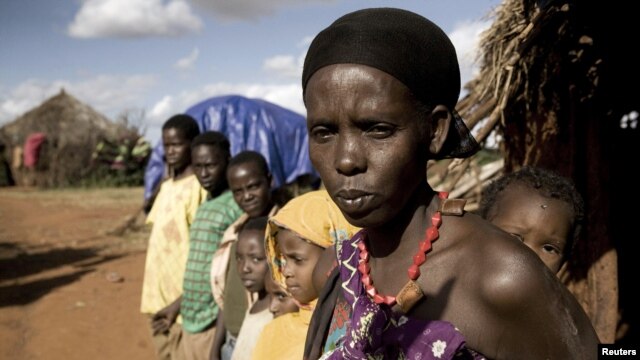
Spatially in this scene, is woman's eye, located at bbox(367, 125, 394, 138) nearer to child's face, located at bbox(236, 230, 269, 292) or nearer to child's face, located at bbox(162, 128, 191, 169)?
child's face, located at bbox(236, 230, 269, 292)

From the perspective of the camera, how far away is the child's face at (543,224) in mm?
1892

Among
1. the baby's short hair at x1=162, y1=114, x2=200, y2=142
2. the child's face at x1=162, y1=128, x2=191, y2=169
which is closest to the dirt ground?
the child's face at x1=162, y1=128, x2=191, y2=169

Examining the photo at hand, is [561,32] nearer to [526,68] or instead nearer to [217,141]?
[526,68]

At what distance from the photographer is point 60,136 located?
25422mm

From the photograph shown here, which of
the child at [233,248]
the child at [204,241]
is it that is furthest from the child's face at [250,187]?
the child at [204,241]

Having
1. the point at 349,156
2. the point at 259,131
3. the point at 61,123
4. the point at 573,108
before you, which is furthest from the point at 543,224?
the point at 61,123

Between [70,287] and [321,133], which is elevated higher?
[321,133]

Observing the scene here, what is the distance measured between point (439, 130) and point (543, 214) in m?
0.89

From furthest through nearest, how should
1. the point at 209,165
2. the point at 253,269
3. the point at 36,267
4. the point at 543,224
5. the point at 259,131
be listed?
the point at 36,267 < the point at 259,131 < the point at 209,165 < the point at 253,269 < the point at 543,224

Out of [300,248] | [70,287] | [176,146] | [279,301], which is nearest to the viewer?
[300,248]

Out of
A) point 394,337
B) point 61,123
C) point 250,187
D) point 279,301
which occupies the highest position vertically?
point 61,123

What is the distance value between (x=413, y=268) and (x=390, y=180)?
21 cm

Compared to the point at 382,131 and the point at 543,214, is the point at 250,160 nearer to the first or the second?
the point at 543,214

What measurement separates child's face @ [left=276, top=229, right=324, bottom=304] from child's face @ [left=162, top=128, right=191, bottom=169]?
213 centimetres
